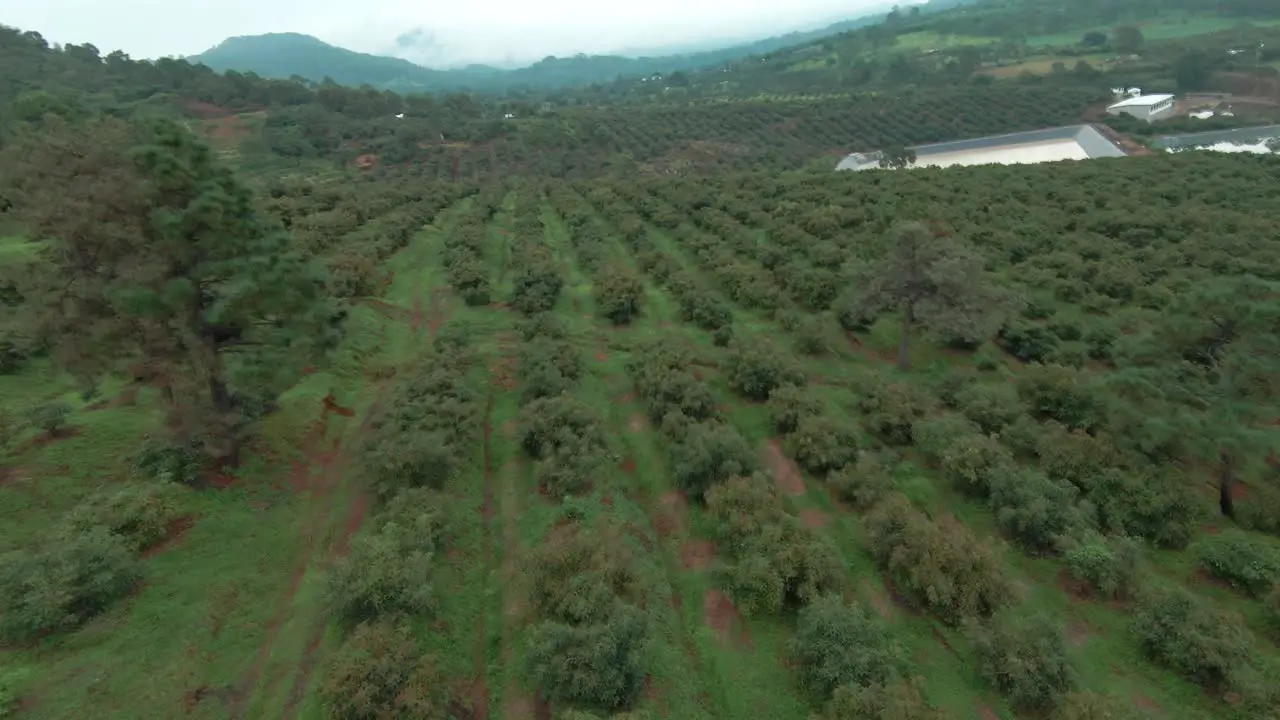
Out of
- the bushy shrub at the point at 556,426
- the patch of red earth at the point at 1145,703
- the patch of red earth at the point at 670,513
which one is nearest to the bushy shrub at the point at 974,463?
the patch of red earth at the point at 1145,703

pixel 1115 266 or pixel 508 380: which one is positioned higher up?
pixel 508 380

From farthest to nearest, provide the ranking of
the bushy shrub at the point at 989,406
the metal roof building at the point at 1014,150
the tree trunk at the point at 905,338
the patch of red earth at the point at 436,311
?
the metal roof building at the point at 1014,150 → the patch of red earth at the point at 436,311 → the tree trunk at the point at 905,338 → the bushy shrub at the point at 989,406

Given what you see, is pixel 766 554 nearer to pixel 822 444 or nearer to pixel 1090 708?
pixel 822 444

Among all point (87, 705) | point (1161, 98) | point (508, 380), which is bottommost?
point (1161, 98)

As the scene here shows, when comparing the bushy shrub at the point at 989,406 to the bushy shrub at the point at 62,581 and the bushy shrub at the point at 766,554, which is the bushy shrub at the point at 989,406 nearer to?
the bushy shrub at the point at 766,554

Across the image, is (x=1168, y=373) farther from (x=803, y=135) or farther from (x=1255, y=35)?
(x=1255, y=35)

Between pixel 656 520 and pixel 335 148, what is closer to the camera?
pixel 656 520

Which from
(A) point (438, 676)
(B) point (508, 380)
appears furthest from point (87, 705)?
(B) point (508, 380)
